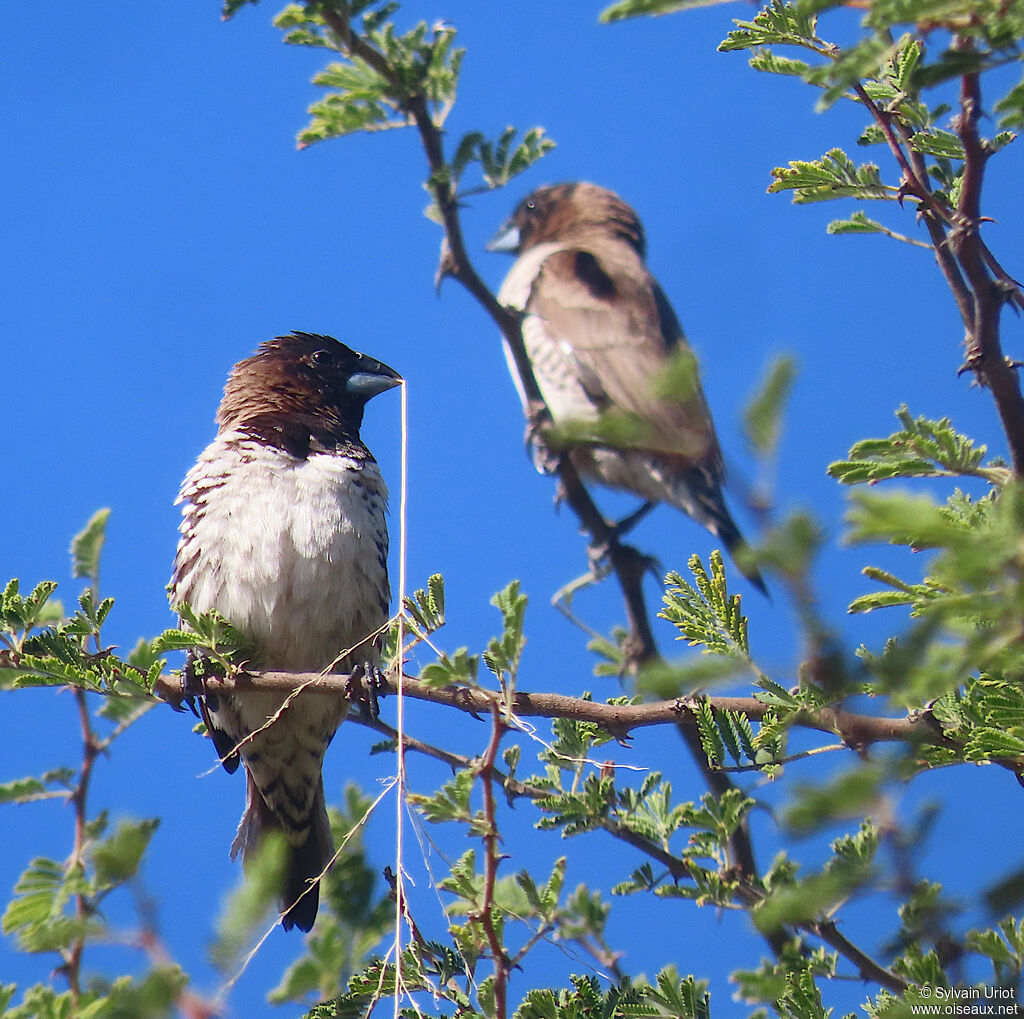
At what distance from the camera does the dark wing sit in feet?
15.8

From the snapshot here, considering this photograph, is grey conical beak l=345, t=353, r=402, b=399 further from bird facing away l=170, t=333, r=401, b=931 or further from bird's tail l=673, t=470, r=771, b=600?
bird's tail l=673, t=470, r=771, b=600

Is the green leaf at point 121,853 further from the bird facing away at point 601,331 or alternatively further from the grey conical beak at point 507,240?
the grey conical beak at point 507,240

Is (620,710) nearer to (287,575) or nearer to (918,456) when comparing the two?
(918,456)

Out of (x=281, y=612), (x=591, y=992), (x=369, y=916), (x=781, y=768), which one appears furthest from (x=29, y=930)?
(x=281, y=612)

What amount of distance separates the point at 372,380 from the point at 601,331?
103 cm

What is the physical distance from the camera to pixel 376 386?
523 centimetres

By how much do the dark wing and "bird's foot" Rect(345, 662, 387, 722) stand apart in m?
1.41

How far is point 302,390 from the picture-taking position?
5094mm

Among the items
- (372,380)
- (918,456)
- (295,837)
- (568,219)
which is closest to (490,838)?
(918,456)

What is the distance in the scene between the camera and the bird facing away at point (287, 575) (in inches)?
171

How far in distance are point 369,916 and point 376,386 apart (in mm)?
3043

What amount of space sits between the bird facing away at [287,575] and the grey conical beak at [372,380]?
0.68ft

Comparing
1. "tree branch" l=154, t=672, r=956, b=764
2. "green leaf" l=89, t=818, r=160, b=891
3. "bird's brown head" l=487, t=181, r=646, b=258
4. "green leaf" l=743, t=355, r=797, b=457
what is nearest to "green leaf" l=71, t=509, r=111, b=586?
"tree branch" l=154, t=672, r=956, b=764

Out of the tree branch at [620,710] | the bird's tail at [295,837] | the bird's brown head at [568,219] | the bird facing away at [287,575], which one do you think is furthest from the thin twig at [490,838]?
the bird's brown head at [568,219]
